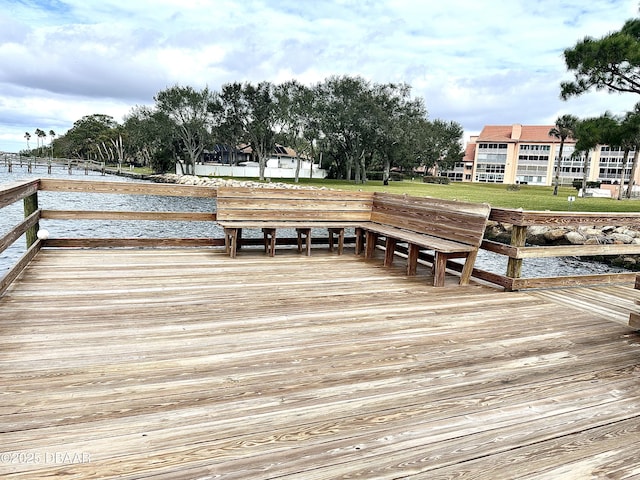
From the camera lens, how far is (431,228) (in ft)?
19.3

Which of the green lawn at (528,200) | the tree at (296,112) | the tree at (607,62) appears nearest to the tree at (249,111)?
the tree at (296,112)

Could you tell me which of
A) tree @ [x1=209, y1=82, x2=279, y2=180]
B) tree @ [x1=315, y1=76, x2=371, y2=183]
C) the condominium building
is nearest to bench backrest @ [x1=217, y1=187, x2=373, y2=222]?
tree @ [x1=315, y1=76, x2=371, y2=183]

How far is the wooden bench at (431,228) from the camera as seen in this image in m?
5.04

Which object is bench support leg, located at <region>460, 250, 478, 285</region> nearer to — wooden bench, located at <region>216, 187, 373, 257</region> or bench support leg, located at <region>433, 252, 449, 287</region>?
bench support leg, located at <region>433, 252, 449, 287</region>

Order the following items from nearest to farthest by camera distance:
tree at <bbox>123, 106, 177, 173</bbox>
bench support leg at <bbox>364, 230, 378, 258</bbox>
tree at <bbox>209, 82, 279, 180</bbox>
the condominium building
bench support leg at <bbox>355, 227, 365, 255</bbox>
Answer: bench support leg at <bbox>364, 230, 378, 258</bbox> < bench support leg at <bbox>355, 227, 365, 255</bbox> < tree at <bbox>209, 82, 279, 180</bbox> < tree at <bbox>123, 106, 177, 173</bbox> < the condominium building

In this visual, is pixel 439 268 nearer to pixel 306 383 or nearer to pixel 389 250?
pixel 389 250

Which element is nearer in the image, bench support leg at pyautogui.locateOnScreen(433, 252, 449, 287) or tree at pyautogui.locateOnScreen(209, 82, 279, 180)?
bench support leg at pyautogui.locateOnScreen(433, 252, 449, 287)

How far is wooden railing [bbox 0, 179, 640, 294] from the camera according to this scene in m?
4.78

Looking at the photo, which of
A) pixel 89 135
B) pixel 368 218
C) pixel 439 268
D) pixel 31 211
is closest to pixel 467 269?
pixel 439 268

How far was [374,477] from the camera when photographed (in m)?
1.80

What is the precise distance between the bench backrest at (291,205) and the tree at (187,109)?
4495 centimetres

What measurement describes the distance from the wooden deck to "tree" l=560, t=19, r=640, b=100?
10588 millimetres

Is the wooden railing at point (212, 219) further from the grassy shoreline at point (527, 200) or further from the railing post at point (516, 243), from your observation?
the grassy shoreline at point (527, 200)

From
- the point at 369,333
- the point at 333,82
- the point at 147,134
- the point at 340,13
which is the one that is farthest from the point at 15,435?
the point at 147,134
